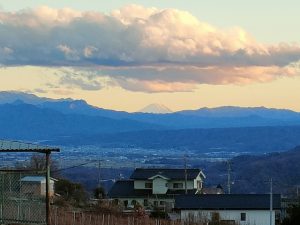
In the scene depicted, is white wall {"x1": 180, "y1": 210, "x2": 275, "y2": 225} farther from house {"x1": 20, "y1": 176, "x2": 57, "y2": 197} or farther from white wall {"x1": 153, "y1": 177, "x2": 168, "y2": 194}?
white wall {"x1": 153, "y1": 177, "x2": 168, "y2": 194}

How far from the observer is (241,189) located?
105312 millimetres

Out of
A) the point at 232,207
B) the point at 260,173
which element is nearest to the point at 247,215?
the point at 232,207

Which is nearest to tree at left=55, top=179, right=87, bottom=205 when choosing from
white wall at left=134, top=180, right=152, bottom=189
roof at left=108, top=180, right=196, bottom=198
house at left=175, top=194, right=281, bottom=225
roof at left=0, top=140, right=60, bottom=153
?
house at left=175, top=194, right=281, bottom=225

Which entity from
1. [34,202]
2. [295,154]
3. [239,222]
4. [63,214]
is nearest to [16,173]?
[34,202]

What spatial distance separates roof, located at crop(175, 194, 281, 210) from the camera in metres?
47.2

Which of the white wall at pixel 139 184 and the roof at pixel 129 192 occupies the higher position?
the white wall at pixel 139 184

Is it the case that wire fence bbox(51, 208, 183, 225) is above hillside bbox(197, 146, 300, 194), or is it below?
below

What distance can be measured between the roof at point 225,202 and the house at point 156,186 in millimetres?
9920

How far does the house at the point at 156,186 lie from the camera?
192 ft

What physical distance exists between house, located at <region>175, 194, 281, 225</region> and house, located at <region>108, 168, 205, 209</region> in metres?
10.1

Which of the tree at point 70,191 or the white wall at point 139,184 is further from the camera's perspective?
the white wall at point 139,184

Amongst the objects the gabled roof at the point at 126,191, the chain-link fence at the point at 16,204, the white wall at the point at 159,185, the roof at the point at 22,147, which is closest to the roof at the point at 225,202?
the white wall at the point at 159,185

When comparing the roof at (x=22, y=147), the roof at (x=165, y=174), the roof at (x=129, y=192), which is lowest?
the roof at (x=129, y=192)

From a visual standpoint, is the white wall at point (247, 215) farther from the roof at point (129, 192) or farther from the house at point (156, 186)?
the roof at point (129, 192)
